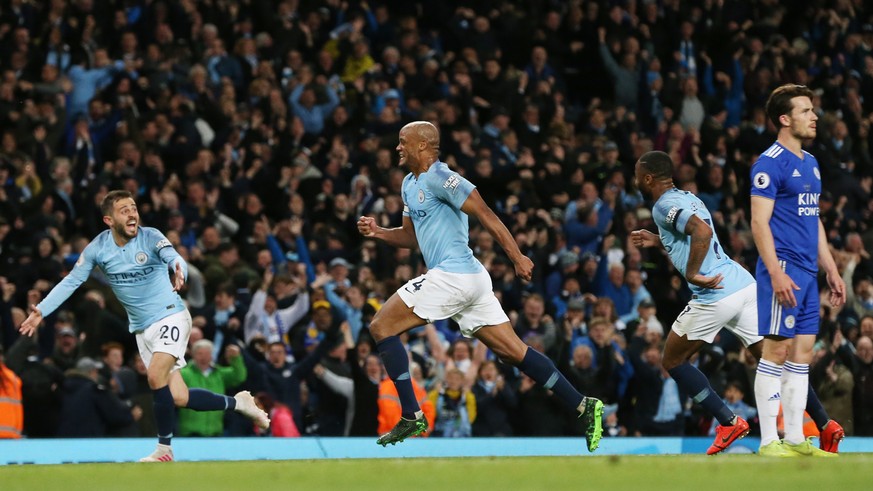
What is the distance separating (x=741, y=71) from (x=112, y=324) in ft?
39.4

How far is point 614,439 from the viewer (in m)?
12.9

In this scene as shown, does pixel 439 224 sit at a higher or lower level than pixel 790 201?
lower

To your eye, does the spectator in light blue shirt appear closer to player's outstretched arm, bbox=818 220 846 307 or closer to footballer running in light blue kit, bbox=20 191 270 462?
footballer running in light blue kit, bbox=20 191 270 462

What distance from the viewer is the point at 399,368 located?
9.81m

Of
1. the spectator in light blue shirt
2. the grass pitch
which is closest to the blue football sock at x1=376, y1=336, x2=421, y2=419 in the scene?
the grass pitch

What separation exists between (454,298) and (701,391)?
1.89 meters

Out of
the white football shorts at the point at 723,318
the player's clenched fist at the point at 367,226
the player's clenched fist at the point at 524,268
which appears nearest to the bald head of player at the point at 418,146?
the player's clenched fist at the point at 367,226

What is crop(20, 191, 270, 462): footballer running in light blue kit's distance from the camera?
36.0 feet

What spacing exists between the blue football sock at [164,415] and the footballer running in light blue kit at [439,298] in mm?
2062

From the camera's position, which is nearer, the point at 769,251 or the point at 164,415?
the point at 769,251

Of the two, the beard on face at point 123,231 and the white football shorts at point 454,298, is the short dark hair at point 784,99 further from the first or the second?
the beard on face at point 123,231

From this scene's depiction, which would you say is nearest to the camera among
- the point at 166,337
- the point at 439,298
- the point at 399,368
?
the point at 439,298

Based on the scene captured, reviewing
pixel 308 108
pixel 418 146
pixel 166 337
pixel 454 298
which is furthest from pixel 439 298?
pixel 308 108

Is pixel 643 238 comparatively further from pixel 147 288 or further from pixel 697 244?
pixel 147 288
